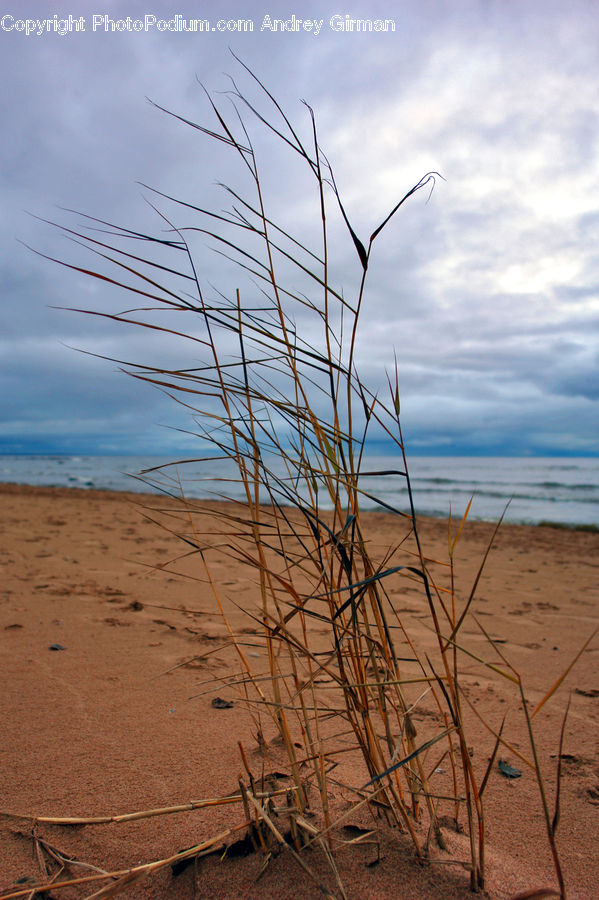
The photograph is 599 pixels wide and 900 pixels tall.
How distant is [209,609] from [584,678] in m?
2.00

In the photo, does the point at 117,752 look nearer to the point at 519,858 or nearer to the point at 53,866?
the point at 53,866

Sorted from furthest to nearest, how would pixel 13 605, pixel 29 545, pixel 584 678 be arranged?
pixel 29 545 < pixel 13 605 < pixel 584 678

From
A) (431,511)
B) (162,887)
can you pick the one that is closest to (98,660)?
(162,887)

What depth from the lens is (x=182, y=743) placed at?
5.19 feet

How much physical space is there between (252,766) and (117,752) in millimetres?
385

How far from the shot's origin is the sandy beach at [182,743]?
1023mm

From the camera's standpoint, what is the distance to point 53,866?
110cm

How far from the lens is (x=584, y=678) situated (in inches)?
92.2

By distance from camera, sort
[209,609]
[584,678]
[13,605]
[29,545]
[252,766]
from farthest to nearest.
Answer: [29,545] < [209,609] < [13,605] < [584,678] < [252,766]

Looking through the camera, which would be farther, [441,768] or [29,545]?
[29,545]

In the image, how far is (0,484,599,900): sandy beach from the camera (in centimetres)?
102

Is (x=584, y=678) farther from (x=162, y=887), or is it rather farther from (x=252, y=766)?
(x=162, y=887)

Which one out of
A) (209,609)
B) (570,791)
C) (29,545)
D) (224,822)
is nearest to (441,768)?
(570,791)

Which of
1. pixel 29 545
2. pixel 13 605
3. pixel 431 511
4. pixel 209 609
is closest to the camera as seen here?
pixel 13 605
